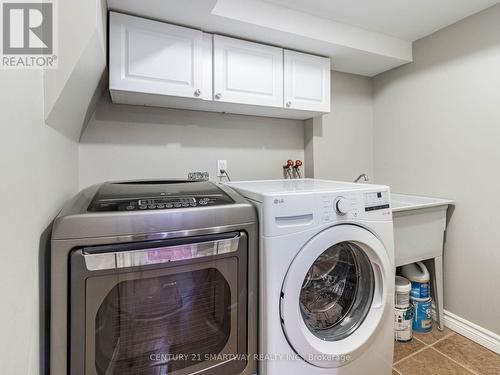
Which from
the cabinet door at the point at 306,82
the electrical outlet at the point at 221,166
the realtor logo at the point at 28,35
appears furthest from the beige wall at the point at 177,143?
the realtor logo at the point at 28,35

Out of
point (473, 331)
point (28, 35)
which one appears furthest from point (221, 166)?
point (473, 331)

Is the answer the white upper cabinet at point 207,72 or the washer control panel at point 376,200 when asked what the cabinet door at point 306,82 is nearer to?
the white upper cabinet at point 207,72

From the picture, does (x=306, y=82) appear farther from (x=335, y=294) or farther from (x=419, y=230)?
(x=335, y=294)

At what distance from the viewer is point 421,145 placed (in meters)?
2.05

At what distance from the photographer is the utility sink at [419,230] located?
170cm

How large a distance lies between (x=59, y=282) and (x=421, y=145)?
7.83ft

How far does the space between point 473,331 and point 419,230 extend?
2.48ft

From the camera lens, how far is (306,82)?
189cm

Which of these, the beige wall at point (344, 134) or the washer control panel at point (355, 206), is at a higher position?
the beige wall at point (344, 134)

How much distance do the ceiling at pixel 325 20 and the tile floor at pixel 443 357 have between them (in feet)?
6.76

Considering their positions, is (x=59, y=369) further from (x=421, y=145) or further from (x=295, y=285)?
(x=421, y=145)

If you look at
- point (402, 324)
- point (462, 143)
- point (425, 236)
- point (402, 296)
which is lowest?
point (402, 324)

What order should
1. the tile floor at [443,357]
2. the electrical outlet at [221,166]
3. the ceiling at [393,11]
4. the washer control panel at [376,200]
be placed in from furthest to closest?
the electrical outlet at [221,166], the ceiling at [393,11], the tile floor at [443,357], the washer control panel at [376,200]

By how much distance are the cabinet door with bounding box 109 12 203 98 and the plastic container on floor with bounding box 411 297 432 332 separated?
80.7 inches
